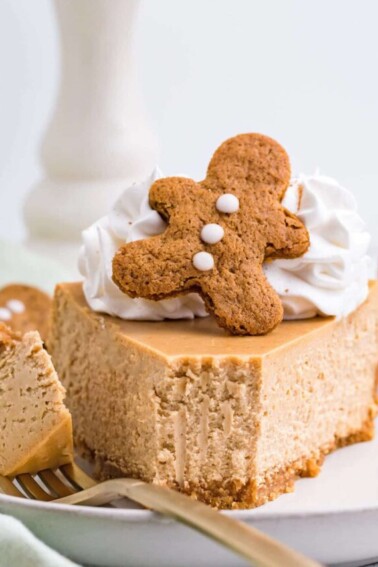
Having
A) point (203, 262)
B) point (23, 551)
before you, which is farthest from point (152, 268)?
point (23, 551)

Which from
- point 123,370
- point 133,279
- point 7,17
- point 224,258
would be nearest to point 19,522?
point 123,370

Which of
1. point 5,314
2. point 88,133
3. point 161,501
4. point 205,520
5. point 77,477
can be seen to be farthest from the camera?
point 88,133

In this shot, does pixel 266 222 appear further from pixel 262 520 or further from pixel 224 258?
pixel 262 520

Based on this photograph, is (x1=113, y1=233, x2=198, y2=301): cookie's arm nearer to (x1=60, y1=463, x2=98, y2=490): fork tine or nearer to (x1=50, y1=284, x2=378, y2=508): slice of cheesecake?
(x1=50, y1=284, x2=378, y2=508): slice of cheesecake

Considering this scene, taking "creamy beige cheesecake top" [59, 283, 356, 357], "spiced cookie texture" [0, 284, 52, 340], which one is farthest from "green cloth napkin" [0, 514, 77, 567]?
"spiced cookie texture" [0, 284, 52, 340]

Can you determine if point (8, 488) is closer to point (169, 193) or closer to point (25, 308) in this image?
point (169, 193)

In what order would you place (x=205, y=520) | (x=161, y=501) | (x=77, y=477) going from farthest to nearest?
(x=77, y=477) → (x=161, y=501) → (x=205, y=520)

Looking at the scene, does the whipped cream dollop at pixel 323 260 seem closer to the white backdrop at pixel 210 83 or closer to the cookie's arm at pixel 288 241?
the cookie's arm at pixel 288 241
